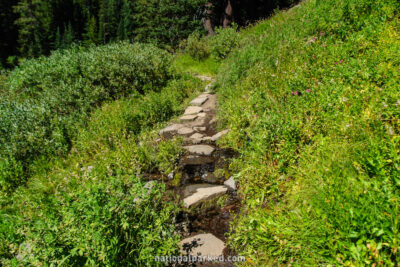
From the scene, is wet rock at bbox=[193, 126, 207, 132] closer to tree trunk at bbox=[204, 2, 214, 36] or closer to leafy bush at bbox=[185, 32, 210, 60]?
leafy bush at bbox=[185, 32, 210, 60]

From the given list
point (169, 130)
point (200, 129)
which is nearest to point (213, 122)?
point (200, 129)

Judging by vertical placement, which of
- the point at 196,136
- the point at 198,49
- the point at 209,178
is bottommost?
the point at 209,178

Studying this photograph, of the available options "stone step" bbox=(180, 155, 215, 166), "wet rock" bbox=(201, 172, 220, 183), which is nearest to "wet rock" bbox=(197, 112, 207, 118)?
"stone step" bbox=(180, 155, 215, 166)

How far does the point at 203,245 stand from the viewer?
2752 mm

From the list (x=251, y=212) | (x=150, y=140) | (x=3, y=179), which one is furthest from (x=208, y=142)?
(x=3, y=179)

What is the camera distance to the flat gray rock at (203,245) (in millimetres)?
2643

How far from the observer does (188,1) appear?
58.0 feet

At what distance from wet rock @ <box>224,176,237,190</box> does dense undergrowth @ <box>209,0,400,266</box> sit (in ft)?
0.69

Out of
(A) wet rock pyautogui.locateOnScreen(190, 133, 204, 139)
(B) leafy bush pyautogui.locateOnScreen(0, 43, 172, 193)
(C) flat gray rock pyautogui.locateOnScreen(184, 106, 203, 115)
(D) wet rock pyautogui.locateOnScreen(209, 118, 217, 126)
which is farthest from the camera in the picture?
(C) flat gray rock pyautogui.locateOnScreen(184, 106, 203, 115)

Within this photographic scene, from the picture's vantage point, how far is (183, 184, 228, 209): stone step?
334 centimetres

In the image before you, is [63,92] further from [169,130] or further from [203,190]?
[203,190]

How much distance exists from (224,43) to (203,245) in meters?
9.49

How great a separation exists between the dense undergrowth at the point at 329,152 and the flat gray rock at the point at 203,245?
20 centimetres

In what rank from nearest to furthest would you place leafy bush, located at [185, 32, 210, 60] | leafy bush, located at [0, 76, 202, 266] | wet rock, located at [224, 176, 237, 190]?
leafy bush, located at [0, 76, 202, 266] < wet rock, located at [224, 176, 237, 190] < leafy bush, located at [185, 32, 210, 60]
